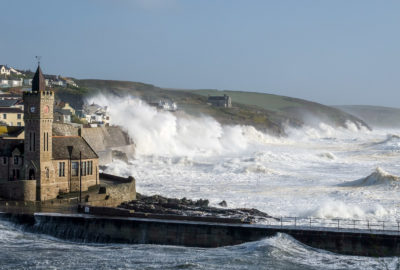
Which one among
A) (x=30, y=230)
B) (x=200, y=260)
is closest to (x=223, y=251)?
(x=200, y=260)

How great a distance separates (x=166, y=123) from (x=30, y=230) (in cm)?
5983

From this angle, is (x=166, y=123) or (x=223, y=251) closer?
(x=223, y=251)

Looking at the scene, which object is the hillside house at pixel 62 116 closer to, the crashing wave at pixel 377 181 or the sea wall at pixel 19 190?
the crashing wave at pixel 377 181

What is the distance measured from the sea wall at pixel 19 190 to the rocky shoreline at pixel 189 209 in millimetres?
4847

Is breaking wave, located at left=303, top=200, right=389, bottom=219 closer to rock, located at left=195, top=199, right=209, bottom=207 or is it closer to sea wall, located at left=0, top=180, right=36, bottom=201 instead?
rock, located at left=195, top=199, right=209, bottom=207

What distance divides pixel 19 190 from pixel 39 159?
1952 mm

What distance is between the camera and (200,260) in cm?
2625

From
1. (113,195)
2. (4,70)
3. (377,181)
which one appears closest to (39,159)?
(113,195)

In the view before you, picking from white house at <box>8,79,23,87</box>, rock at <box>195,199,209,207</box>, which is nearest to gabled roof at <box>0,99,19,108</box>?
rock at <box>195,199,209,207</box>

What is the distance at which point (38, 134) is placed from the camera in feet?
118

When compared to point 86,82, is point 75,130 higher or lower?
lower

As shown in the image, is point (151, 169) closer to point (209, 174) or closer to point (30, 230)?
point (209, 174)

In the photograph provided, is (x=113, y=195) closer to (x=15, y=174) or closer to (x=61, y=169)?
(x=61, y=169)

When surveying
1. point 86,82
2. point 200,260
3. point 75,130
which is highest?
point 86,82
